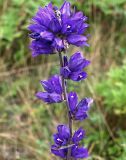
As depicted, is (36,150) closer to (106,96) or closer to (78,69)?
(106,96)

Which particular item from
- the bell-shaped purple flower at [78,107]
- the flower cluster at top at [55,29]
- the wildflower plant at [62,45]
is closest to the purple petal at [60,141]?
the wildflower plant at [62,45]

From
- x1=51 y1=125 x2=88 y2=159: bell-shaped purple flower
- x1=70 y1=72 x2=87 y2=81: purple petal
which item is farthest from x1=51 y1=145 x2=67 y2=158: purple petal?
x1=70 y1=72 x2=87 y2=81: purple petal

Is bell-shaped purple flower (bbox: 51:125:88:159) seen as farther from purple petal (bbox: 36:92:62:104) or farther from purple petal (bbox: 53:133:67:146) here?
purple petal (bbox: 36:92:62:104)

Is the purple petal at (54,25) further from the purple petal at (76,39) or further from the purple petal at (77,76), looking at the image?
the purple petal at (77,76)

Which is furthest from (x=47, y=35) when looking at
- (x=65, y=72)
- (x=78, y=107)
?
(x=78, y=107)

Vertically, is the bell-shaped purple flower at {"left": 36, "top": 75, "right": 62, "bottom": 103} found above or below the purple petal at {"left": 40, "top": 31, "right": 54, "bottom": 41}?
below

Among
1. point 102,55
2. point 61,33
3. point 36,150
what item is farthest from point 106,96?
point 61,33

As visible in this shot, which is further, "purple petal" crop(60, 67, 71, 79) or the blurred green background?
the blurred green background
